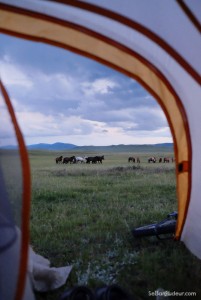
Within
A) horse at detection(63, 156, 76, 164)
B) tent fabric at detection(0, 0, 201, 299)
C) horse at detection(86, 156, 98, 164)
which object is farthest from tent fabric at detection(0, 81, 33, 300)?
horse at detection(63, 156, 76, 164)

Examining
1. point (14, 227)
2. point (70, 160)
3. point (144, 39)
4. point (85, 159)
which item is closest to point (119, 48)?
point (144, 39)

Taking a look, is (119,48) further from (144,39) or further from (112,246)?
(112,246)

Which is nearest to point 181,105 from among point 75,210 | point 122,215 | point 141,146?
point 122,215

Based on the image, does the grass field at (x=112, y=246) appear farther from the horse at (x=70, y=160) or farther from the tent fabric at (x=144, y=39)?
the horse at (x=70, y=160)

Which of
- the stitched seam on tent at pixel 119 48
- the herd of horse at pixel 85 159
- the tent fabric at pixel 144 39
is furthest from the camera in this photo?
the herd of horse at pixel 85 159

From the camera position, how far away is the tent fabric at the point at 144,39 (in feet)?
9.80

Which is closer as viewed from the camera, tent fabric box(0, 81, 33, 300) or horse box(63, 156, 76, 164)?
tent fabric box(0, 81, 33, 300)

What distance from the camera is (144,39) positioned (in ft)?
10.7

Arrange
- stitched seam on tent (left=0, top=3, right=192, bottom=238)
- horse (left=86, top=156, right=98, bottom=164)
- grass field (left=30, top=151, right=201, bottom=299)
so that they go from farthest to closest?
horse (left=86, top=156, right=98, bottom=164) < grass field (left=30, top=151, right=201, bottom=299) < stitched seam on tent (left=0, top=3, right=192, bottom=238)

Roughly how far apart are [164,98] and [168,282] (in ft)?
6.05

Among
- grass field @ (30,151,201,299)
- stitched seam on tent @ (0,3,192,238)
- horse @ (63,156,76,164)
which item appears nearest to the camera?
stitched seam on tent @ (0,3,192,238)

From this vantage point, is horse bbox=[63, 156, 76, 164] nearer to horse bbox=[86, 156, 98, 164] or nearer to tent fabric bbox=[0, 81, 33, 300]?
horse bbox=[86, 156, 98, 164]

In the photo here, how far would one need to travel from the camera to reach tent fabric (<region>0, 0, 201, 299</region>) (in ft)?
9.80

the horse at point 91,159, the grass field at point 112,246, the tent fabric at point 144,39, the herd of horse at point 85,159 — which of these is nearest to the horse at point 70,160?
the herd of horse at point 85,159
